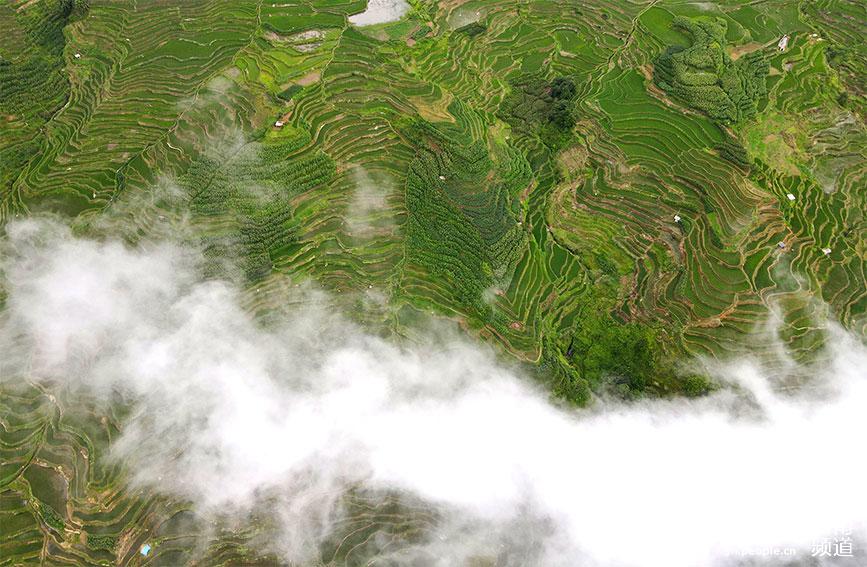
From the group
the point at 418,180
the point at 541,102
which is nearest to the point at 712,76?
the point at 541,102

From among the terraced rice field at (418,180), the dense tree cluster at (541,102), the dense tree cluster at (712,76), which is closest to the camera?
the terraced rice field at (418,180)

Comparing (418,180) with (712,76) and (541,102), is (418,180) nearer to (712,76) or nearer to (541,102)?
(541,102)

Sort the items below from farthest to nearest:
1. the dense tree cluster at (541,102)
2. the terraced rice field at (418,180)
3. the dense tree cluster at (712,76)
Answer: the dense tree cluster at (712,76), the dense tree cluster at (541,102), the terraced rice field at (418,180)

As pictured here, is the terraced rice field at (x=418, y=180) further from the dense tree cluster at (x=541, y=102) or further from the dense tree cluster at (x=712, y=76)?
the dense tree cluster at (x=712, y=76)

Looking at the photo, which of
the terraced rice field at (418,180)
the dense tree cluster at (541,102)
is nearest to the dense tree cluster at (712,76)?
the terraced rice field at (418,180)

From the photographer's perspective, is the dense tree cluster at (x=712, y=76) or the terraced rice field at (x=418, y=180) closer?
the terraced rice field at (x=418, y=180)

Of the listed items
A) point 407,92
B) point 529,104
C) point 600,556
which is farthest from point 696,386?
point 407,92

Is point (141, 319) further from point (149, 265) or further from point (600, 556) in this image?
point (600, 556)
